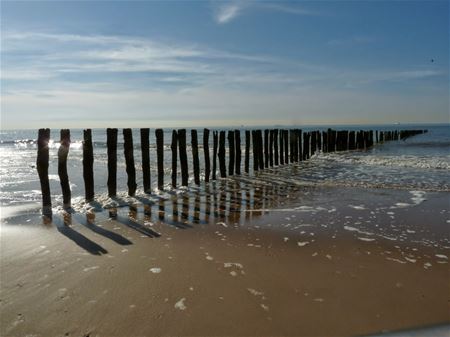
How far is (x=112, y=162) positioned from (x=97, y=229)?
3654 millimetres

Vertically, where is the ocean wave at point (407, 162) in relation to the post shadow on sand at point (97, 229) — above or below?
below

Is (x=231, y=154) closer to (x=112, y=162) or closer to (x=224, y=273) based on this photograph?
(x=112, y=162)

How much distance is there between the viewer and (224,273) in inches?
164

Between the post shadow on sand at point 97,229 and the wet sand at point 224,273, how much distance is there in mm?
16

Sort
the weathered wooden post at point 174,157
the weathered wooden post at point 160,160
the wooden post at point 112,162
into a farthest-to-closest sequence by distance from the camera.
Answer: the weathered wooden post at point 174,157 < the weathered wooden post at point 160,160 < the wooden post at point 112,162

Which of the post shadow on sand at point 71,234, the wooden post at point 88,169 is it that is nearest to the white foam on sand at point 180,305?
the post shadow on sand at point 71,234

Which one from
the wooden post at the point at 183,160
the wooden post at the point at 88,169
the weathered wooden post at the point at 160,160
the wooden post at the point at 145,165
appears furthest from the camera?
the wooden post at the point at 183,160

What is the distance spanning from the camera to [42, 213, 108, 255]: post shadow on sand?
495 cm

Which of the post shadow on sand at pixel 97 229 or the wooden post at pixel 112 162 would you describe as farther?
the wooden post at pixel 112 162

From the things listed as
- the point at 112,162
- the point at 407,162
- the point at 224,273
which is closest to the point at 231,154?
the point at 112,162

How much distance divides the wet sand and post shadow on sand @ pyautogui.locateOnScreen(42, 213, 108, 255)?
0.9 inches

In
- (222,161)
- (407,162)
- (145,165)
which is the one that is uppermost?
(145,165)

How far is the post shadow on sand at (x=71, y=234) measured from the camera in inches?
195

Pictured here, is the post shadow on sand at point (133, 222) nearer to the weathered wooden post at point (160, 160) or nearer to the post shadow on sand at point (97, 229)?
the post shadow on sand at point (97, 229)
